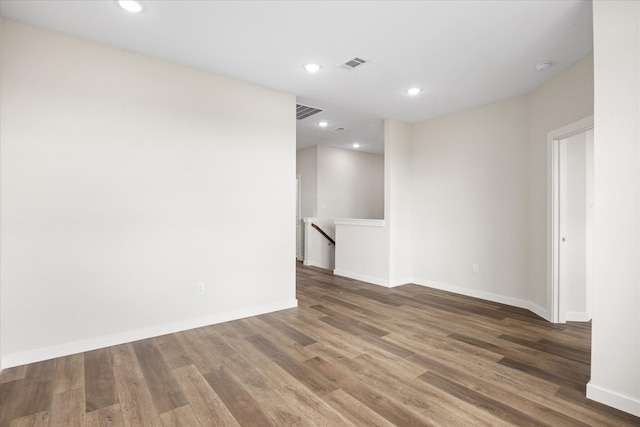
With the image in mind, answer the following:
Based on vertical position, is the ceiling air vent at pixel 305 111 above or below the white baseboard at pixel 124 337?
above

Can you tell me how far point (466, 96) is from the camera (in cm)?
407

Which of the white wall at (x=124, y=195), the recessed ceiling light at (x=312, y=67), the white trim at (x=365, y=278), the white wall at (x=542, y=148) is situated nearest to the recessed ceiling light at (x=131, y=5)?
the white wall at (x=124, y=195)

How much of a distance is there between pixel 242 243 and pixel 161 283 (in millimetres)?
896

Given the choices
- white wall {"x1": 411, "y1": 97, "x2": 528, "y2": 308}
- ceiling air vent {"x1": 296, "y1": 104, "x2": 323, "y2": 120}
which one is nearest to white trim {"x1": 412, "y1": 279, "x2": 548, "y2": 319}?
white wall {"x1": 411, "y1": 97, "x2": 528, "y2": 308}

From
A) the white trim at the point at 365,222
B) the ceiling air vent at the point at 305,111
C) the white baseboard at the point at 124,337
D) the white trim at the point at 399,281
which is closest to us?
the white baseboard at the point at 124,337

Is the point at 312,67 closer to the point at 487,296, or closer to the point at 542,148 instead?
the point at 542,148

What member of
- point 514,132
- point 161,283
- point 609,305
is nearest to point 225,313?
point 161,283

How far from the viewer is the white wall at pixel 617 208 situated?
6.25 feet

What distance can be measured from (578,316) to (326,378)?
305cm

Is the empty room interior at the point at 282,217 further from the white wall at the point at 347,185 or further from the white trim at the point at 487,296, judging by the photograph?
the white wall at the point at 347,185

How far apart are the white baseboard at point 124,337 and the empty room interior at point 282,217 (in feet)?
0.06

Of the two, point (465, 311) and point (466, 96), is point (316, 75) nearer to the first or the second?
point (466, 96)

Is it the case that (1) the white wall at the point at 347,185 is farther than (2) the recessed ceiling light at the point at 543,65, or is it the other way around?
(1) the white wall at the point at 347,185

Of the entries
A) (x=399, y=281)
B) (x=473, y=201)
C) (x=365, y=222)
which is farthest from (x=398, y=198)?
(x=399, y=281)
